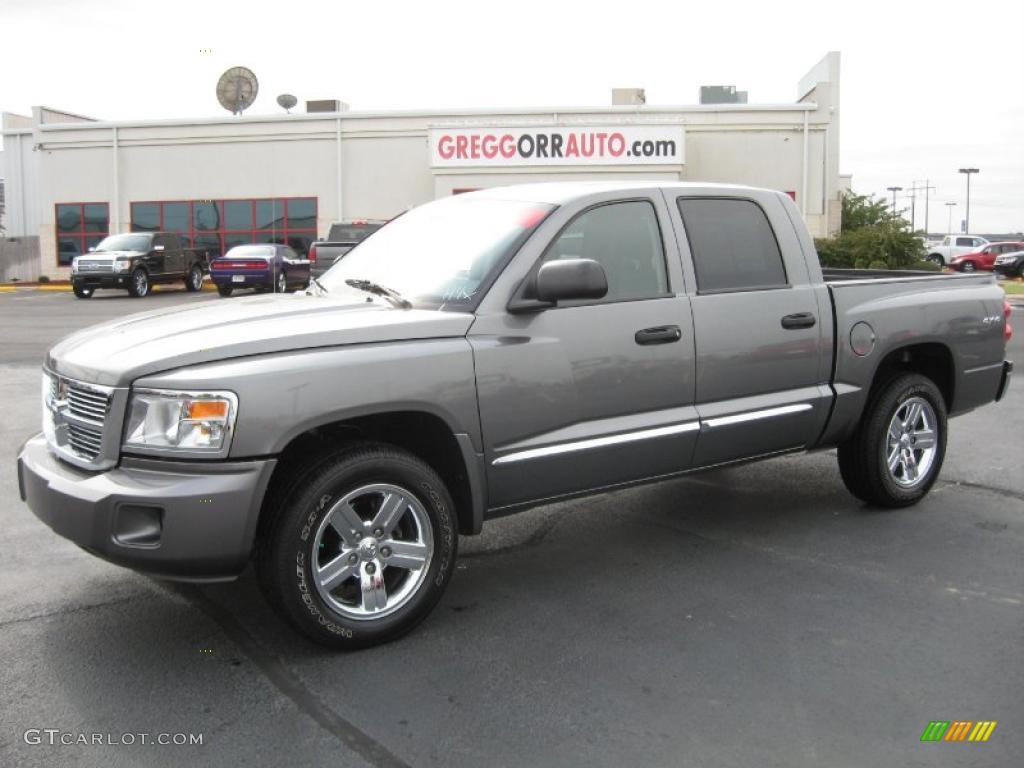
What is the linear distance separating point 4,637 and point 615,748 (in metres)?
2.48

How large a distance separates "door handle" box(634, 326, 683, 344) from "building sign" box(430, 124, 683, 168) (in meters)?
27.9

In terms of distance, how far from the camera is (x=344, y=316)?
4301 millimetres

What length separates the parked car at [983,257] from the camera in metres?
45.6

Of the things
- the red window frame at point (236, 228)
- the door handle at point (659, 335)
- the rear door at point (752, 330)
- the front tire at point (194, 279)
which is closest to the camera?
the door handle at point (659, 335)

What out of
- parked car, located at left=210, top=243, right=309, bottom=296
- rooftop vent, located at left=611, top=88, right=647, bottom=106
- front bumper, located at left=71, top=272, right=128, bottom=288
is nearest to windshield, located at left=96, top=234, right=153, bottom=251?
front bumper, located at left=71, top=272, right=128, bottom=288

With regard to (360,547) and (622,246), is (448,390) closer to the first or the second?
(360,547)

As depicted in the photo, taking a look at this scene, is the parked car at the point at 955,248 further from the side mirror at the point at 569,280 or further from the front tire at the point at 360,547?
the front tire at the point at 360,547

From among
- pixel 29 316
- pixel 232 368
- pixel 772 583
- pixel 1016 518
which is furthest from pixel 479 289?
pixel 29 316

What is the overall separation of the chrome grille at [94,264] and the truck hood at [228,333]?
24578 millimetres

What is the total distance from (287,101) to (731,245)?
119ft

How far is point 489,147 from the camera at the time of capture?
108 feet

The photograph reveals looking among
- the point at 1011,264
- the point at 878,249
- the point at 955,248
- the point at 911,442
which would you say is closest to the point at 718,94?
the point at 878,249

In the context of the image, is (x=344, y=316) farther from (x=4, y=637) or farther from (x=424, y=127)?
(x=424, y=127)

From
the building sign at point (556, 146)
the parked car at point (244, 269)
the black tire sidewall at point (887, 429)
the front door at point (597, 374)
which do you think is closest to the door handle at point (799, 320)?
the front door at point (597, 374)
